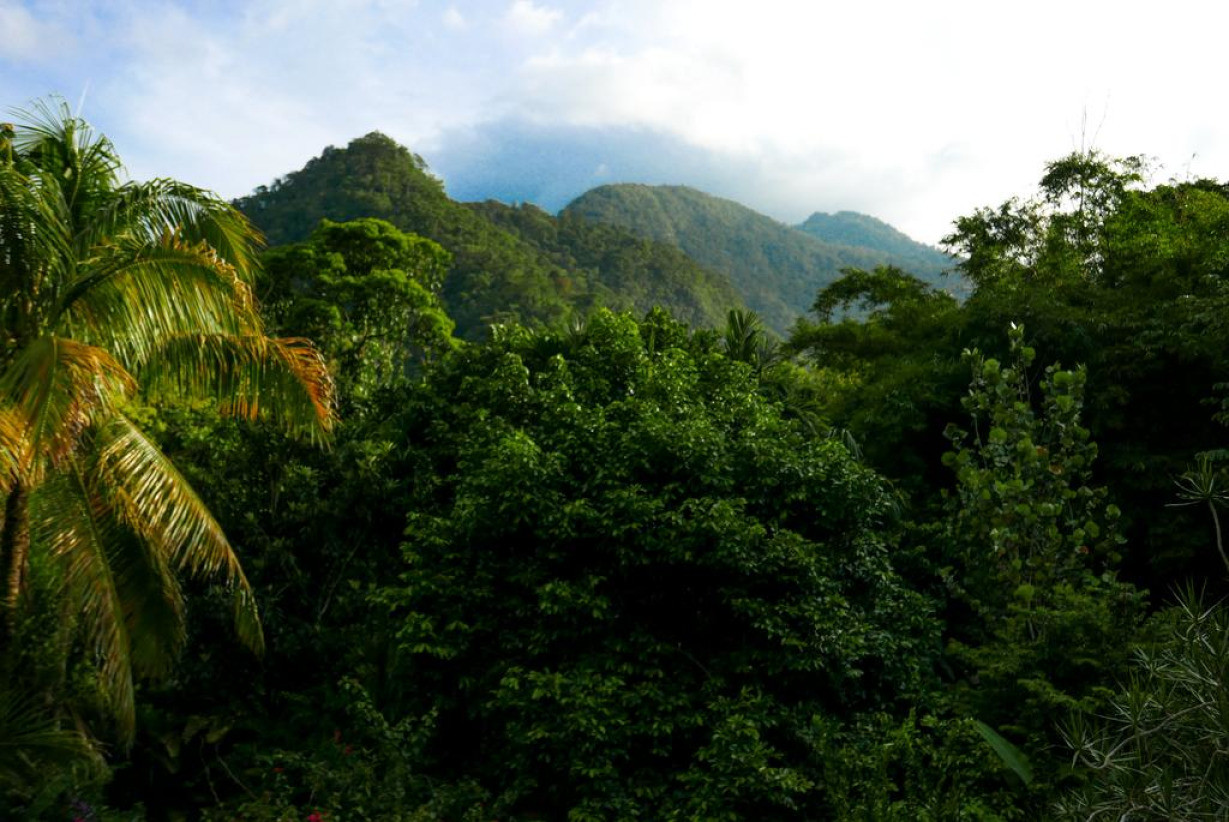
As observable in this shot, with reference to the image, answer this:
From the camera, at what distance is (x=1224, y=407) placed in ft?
27.5

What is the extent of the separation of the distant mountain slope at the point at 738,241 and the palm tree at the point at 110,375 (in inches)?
2942

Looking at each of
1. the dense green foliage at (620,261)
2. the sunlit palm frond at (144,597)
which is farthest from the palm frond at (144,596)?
the dense green foliage at (620,261)

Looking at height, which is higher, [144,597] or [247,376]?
[247,376]

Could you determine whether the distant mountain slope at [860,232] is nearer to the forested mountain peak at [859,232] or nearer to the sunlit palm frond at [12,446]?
the forested mountain peak at [859,232]

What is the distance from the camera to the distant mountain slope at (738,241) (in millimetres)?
87562

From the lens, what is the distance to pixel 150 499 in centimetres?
591

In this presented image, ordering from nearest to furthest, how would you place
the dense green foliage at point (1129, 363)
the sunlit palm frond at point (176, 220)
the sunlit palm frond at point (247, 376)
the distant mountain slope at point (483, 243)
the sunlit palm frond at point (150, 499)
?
the sunlit palm frond at point (150, 499)
the sunlit palm frond at point (247, 376)
the sunlit palm frond at point (176, 220)
the dense green foliage at point (1129, 363)
the distant mountain slope at point (483, 243)

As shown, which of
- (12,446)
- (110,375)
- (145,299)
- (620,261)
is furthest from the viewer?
(620,261)

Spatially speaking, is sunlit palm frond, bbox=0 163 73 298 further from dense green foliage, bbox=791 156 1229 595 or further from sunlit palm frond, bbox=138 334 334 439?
dense green foliage, bbox=791 156 1229 595

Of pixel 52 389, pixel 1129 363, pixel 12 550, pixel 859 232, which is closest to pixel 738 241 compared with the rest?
pixel 859 232

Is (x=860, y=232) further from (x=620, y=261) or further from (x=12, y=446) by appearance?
(x=12, y=446)

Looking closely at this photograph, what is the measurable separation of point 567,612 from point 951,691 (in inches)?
126

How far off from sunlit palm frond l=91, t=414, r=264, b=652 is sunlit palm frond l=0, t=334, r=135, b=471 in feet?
1.98

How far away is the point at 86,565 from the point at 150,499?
0.63 meters
